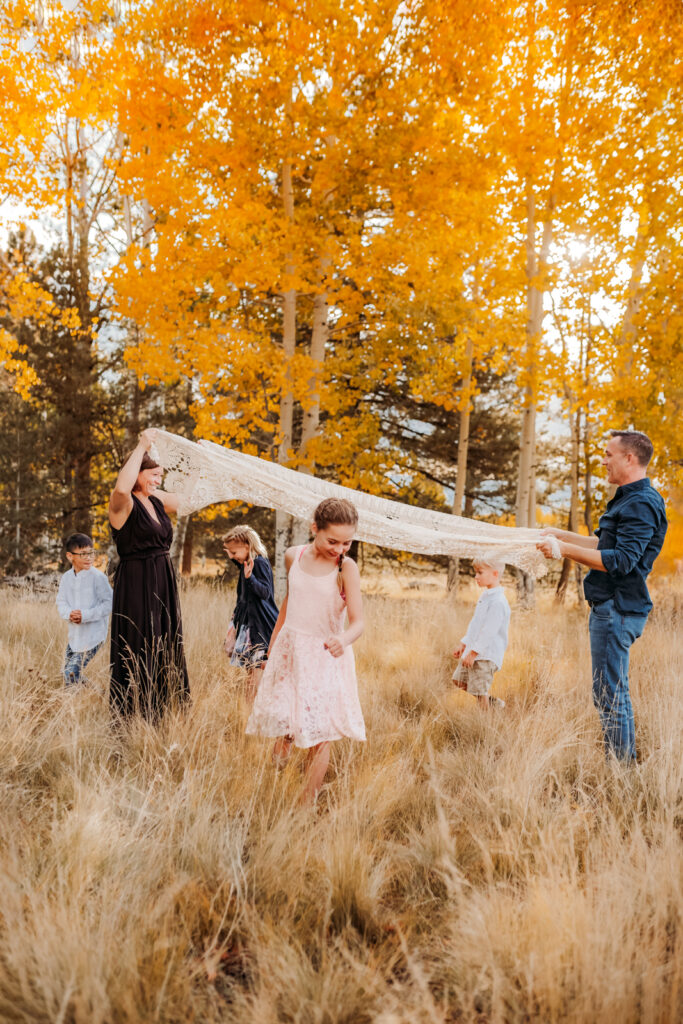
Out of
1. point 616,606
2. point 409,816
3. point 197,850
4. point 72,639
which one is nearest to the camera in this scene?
point 197,850

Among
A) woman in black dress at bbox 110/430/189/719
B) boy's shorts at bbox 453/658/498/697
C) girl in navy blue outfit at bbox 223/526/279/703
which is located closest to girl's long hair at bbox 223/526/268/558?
girl in navy blue outfit at bbox 223/526/279/703

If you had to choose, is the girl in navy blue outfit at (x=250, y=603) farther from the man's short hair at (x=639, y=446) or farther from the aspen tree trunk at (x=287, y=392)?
the aspen tree trunk at (x=287, y=392)

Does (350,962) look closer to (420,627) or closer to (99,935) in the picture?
(99,935)

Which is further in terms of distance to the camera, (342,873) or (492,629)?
(492,629)

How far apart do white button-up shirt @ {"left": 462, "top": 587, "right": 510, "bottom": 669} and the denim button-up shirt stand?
0.86m

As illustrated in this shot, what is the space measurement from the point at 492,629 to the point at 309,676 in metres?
1.71

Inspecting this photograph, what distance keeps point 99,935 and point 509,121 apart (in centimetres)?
916

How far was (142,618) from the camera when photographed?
12.8 feet

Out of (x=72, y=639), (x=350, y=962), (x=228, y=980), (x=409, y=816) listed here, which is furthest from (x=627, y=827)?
(x=72, y=639)

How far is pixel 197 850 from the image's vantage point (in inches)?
104

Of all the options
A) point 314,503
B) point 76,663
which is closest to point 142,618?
point 314,503

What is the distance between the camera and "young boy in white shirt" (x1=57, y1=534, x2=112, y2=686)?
4895 millimetres

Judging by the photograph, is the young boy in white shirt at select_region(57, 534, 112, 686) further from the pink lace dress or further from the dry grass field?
the pink lace dress

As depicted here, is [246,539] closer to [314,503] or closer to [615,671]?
[314,503]
